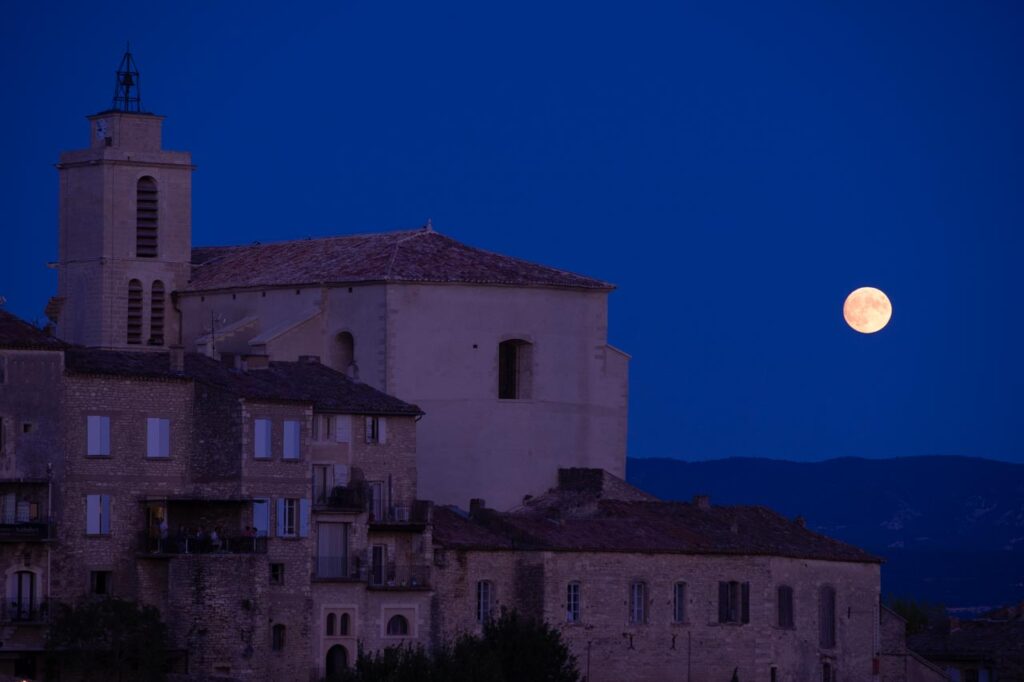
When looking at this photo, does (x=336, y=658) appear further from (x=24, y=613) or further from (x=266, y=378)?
(x=24, y=613)

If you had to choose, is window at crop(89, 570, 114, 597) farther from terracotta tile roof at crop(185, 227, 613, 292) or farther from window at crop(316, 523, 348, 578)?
terracotta tile roof at crop(185, 227, 613, 292)

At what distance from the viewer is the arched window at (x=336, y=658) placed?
6625 cm

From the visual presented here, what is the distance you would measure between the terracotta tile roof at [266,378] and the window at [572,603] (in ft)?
20.0

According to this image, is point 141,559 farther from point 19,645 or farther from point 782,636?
point 782,636

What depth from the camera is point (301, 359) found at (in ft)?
243

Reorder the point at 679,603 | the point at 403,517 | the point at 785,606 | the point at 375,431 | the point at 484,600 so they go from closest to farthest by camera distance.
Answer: the point at 403,517
the point at 484,600
the point at 375,431
the point at 679,603
the point at 785,606

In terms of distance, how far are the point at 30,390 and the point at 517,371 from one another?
69.3 ft

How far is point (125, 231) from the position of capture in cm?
8606

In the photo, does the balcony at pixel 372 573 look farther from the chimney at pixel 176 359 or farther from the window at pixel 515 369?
the window at pixel 515 369

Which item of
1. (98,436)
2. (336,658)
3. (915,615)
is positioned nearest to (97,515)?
(98,436)

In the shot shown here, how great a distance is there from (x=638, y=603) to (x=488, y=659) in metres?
8.33

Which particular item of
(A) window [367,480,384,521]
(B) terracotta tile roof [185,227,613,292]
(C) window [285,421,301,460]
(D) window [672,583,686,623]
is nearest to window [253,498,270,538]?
(C) window [285,421,301,460]

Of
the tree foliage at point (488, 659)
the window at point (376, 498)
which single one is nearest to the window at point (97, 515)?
the tree foliage at point (488, 659)

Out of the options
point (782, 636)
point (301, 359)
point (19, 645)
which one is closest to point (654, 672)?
point (782, 636)
